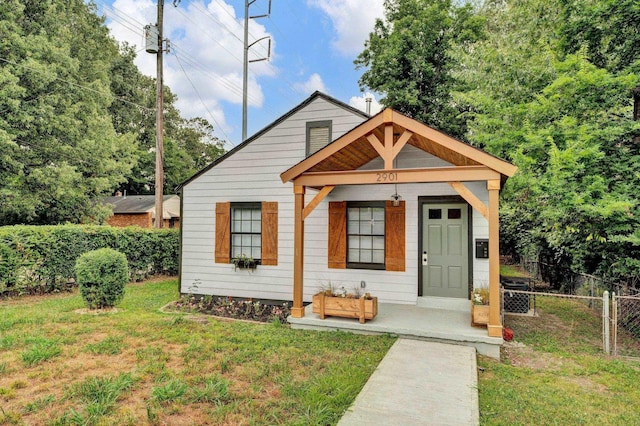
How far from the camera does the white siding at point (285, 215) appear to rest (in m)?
7.39

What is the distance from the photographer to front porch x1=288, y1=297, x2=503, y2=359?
17.6 feet

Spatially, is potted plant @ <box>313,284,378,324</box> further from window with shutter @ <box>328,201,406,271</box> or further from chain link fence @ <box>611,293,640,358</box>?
chain link fence @ <box>611,293,640,358</box>

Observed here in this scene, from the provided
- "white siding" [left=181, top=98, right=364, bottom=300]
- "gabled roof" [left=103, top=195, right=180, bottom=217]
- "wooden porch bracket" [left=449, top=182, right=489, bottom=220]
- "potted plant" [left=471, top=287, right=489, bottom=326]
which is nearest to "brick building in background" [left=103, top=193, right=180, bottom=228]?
"gabled roof" [left=103, top=195, right=180, bottom=217]

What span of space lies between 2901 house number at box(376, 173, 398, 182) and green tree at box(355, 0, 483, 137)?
1166 centimetres

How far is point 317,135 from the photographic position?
8227 mm

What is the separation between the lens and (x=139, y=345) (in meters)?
5.34

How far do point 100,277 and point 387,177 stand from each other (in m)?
5.85

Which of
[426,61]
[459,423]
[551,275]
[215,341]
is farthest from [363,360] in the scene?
[426,61]

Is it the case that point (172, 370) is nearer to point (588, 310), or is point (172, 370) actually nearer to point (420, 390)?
point (420, 390)

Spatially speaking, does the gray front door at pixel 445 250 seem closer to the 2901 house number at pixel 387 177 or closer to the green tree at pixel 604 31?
the 2901 house number at pixel 387 177

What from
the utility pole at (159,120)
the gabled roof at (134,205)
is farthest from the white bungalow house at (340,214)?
the gabled roof at (134,205)

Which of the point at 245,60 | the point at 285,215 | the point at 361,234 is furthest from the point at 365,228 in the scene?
the point at 245,60

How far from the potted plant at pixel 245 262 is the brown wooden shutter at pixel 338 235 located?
1.89m

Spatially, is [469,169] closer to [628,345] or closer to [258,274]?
[628,345]
